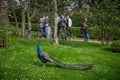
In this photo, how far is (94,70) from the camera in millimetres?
16844

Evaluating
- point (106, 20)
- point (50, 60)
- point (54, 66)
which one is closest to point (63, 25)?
point (106, 20)

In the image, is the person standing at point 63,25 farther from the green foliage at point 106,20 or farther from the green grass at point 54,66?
the green grass at point 54,66

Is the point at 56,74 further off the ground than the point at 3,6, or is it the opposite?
the point at 3,6

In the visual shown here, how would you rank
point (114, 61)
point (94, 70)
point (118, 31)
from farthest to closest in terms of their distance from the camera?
point (118, 31), point (114, 61), point (94, 70)

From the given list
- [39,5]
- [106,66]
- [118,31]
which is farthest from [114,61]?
[39,5]

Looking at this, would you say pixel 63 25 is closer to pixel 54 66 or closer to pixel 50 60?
pixel 54 66

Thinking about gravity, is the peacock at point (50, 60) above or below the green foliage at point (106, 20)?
below

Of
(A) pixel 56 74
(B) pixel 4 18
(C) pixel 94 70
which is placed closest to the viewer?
(A) pixel 56 74

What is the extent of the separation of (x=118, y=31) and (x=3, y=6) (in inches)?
416

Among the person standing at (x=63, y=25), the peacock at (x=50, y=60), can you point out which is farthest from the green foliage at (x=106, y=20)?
the peacock at (x=50, y=60)

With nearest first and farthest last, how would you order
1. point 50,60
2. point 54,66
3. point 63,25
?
point 50,60, point 54,66, point 63,25

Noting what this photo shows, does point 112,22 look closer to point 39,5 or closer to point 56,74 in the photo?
point 39,5

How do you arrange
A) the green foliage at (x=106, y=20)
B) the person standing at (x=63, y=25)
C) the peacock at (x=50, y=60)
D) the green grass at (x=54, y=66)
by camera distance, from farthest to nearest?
the person standing at (x=63, y=25) → the green foliage at (x=106, y=20) → the peacock at (x=50, y=60) → the green grass at (x=54, y=66)

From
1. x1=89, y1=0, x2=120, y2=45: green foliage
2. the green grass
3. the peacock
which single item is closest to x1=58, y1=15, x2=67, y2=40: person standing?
x1=89, y1=0, x2=120, y2=45: green foliage
